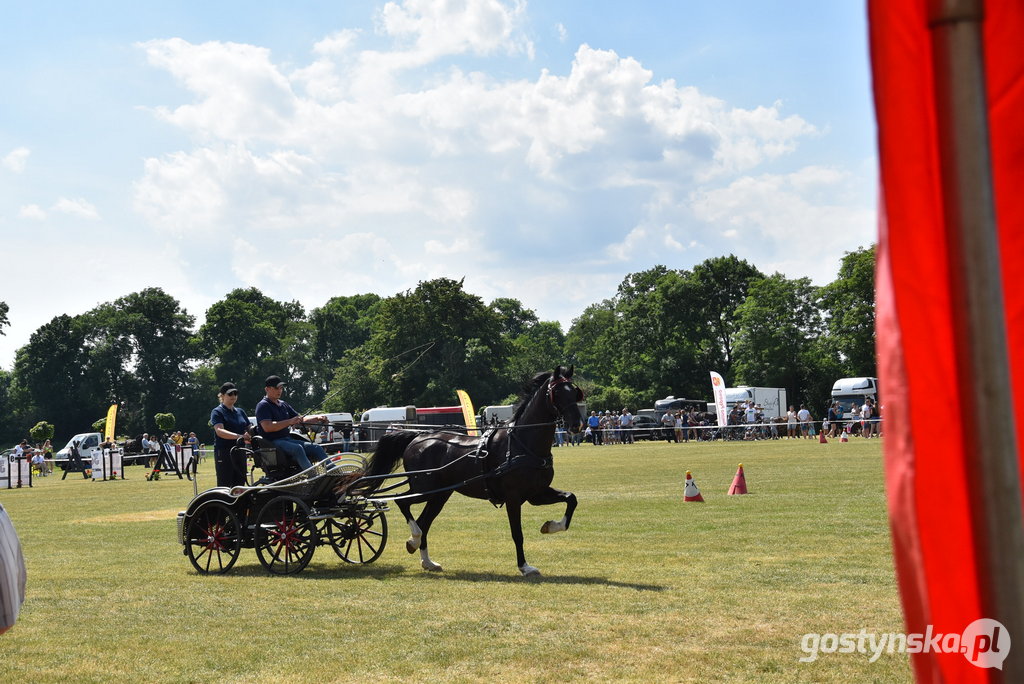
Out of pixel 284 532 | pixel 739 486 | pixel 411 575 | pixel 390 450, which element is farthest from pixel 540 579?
pixel 739 486

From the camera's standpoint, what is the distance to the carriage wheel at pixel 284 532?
40.9ft

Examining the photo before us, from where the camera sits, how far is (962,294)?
57.9 inches

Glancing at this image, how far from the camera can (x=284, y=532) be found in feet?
41.1

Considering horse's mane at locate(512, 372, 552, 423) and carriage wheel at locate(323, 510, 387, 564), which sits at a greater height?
horse's mane at locate(512, 372, 552, 423)

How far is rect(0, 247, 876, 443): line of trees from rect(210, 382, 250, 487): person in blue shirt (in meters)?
62.4

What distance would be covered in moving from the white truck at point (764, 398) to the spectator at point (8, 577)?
64493 mm

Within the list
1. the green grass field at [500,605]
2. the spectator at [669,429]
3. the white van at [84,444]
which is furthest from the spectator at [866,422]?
the white van at [84,444]

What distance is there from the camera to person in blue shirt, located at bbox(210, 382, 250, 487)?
13.6 metres

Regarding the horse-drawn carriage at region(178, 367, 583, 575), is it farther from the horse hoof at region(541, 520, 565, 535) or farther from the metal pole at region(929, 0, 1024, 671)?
the metal pole at region(929, 0, 1024, 671)

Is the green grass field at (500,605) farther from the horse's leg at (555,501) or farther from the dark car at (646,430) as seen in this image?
the dark car at (646,430)

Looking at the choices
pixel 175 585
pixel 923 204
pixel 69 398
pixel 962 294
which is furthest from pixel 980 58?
pixel 69 398

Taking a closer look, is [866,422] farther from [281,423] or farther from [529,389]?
[281,423]

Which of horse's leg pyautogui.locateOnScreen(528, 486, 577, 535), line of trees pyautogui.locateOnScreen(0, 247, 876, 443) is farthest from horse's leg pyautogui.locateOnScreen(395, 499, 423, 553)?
line of trees pyautogui.locateOnScreen(0, 247, 876, 443)

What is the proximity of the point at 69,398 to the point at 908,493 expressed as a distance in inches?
4217
